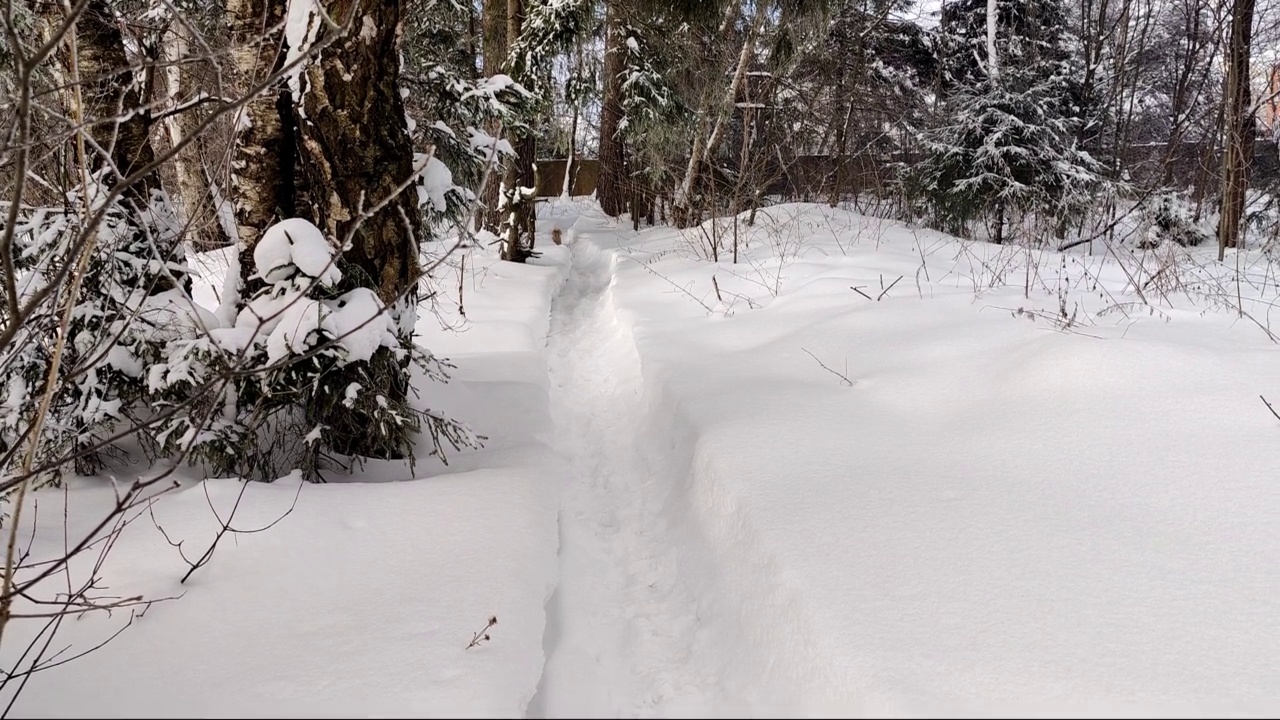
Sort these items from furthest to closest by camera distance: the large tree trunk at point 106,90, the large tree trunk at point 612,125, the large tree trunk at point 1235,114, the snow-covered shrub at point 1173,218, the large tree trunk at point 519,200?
1. the snow-covered shrub at point 1173,218
2. the large tree trunk at point 612,125
3. the large tree trunk at point 519,200
4. the large tree trunk at point 1235,114
5. the large tree trunk at point 106,90

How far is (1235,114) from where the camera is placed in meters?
9.09

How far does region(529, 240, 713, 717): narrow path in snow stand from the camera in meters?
1.99

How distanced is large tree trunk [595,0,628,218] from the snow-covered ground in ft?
22.7

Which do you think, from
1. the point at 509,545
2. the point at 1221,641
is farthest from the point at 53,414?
the point at 1221,641

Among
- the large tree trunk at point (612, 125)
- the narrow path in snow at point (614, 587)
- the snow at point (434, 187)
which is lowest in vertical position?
the narrow path in snow at point (614, 587)

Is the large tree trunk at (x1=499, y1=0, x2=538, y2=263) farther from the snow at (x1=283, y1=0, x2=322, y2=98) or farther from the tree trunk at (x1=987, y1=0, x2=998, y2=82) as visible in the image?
the tree trunk at (x1=987, y1=0, x2=998, y2=82)

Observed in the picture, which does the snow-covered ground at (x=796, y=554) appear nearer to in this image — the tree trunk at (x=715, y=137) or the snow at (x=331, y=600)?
the snow at (x=331, y=600)

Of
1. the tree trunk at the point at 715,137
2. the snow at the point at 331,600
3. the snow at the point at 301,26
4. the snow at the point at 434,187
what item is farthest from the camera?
the tree trunk at the point at 715,137

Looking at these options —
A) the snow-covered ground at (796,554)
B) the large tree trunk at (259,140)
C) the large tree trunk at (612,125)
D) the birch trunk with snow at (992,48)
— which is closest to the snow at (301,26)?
the large tree trunk at (259,140)

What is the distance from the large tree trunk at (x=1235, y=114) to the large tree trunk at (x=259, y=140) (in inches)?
385

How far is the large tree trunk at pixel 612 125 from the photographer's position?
948cm

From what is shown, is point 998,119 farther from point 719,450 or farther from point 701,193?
point 719,450

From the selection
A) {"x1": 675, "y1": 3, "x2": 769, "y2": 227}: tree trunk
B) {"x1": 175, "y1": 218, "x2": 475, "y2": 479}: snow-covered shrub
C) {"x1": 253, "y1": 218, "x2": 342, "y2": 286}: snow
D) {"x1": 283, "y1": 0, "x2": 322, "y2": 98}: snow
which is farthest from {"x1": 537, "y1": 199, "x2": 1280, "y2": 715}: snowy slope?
{"x1": 675, "y1": 3, "x2": 769, "y2": 227}: tree trunk

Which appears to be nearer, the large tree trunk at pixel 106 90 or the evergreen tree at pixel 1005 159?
the large tree trunk at pixel 106 90
